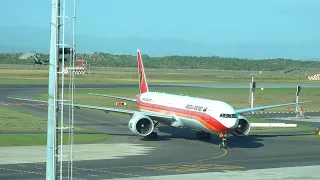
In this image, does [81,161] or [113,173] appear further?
[81,161]

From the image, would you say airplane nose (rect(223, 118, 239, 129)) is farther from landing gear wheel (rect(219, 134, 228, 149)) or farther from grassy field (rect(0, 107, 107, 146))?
grassy field (rect(0, 107, 107, 146))

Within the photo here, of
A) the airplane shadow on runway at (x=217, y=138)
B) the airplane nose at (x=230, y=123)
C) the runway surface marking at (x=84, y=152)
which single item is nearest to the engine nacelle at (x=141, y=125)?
the runway surface marking at (x=84, y=152)

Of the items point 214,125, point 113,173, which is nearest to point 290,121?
point 214,125

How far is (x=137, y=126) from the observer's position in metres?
52.6

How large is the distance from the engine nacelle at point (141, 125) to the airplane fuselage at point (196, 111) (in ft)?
8.62

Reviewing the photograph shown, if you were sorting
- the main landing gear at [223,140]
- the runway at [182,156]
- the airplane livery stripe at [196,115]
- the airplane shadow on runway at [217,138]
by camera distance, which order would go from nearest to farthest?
1. the runway at [182,156]
2. the airplane livery stripe at [196,115]
3. the main landing gear at [223,140]
4. the airplane shadow on runway at [217,138]

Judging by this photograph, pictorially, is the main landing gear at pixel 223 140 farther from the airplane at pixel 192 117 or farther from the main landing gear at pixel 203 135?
the main landing gear at pixel 203 135

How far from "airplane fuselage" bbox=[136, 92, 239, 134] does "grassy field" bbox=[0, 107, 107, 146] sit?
218 inches

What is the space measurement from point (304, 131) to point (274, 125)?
10.8 ft

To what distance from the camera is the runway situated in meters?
37.7

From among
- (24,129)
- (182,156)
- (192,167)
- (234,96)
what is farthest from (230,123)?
(234,96)

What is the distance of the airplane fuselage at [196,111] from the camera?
161 feet

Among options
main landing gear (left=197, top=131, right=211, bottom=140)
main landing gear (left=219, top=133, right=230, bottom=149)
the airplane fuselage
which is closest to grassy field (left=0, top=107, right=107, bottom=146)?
the airplane fuselage

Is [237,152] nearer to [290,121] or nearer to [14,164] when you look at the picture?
[14,164]
